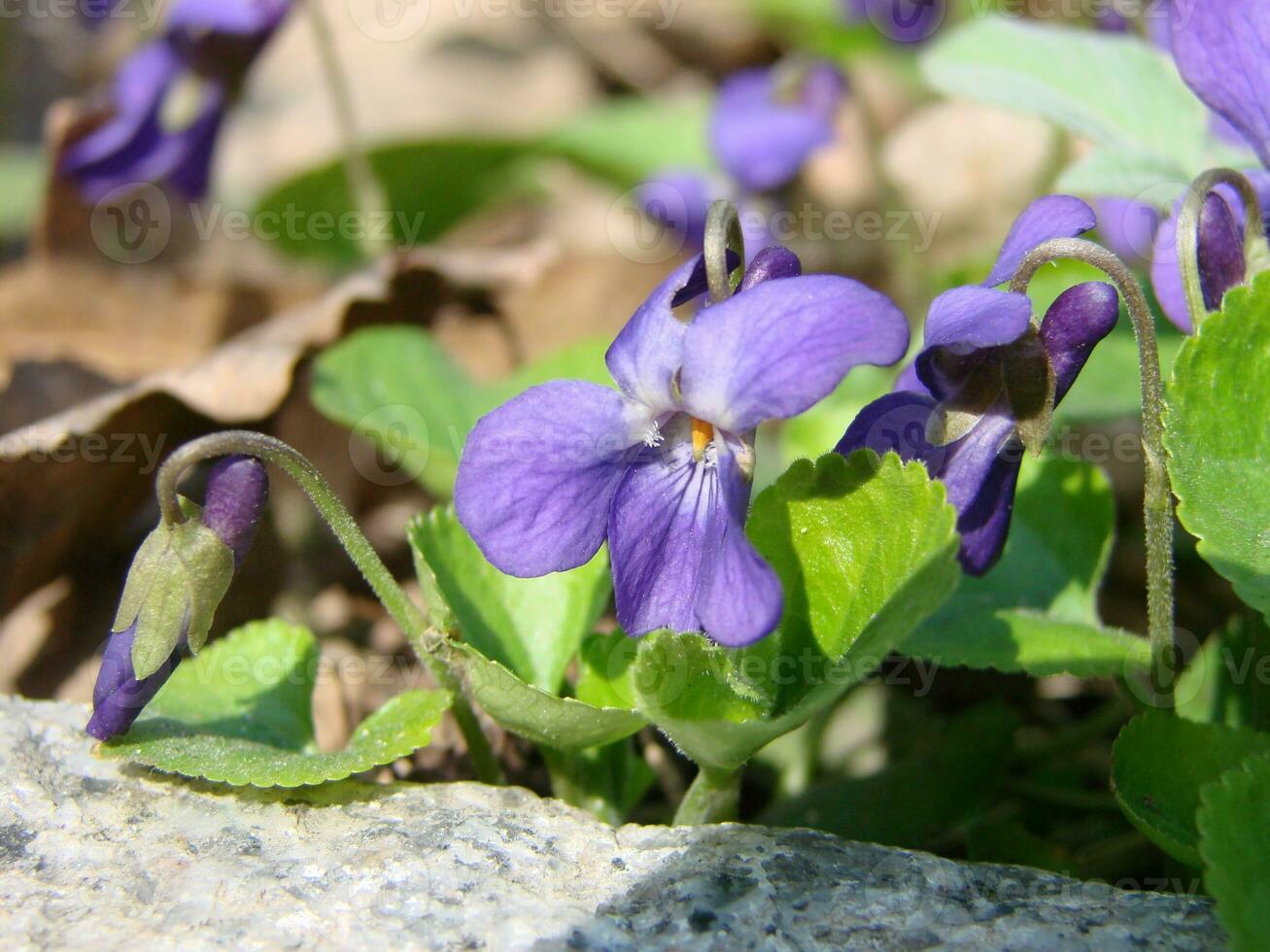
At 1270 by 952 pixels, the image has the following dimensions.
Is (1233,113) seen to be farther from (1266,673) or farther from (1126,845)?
(1126,845)

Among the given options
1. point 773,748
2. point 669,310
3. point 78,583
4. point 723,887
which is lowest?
point 773,748

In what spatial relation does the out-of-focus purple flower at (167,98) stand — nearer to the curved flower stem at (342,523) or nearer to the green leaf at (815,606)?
the curved flower stem at (342,523)

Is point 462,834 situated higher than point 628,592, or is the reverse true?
point 628,592

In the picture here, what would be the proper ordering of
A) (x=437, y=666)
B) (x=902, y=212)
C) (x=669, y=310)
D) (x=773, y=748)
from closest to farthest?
(x=669, y=310) → (x=437, y=666) → (x=773, y=748) → (x=902, y=212)

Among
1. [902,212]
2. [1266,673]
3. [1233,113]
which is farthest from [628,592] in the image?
[902,212]

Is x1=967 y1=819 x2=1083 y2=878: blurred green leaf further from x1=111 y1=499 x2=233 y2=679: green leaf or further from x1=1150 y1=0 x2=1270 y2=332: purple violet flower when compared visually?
x1=111 y1=499 x2=233 y2=679: green leaf

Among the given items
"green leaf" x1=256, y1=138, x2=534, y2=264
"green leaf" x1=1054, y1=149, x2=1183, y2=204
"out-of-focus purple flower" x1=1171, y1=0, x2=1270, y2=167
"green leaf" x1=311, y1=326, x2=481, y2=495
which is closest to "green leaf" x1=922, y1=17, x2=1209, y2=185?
"green leaf" x1=1054, y1=149, x2=1183, y2=204

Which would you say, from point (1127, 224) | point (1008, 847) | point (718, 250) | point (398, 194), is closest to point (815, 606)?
point (718, 250)
